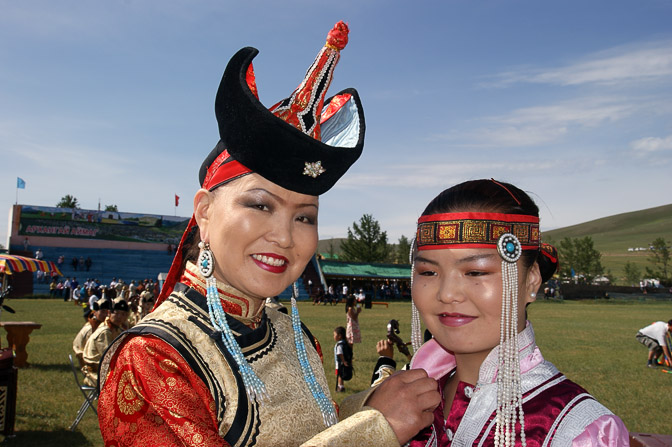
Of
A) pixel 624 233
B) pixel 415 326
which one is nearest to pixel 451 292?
pixel 415 326

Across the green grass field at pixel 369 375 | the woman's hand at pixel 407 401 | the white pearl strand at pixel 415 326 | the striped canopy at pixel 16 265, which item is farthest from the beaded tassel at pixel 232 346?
the striped canopy at pixel 16 265

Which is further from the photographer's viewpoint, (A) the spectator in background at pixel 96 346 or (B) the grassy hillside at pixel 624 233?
(B) the grassy hillside at pixel 624 233

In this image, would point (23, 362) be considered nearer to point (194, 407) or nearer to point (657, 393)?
point (194, 407)

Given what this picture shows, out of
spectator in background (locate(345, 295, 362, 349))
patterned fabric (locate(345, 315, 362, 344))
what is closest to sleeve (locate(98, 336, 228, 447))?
spectator in background (locate(345, 295, 362, 349))

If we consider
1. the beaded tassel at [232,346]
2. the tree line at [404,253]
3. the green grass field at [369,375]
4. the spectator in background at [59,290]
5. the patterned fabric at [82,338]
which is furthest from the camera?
the tree line at [404,253]

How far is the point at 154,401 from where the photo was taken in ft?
5.60

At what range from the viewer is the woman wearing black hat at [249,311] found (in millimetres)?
1757

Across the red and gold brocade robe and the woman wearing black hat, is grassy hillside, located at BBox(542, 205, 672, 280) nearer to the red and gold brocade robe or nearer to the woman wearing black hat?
the woman wearing black hat

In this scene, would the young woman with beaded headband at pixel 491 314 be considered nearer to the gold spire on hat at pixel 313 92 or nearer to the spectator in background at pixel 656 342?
the gold spire on hat at pixel 313 92

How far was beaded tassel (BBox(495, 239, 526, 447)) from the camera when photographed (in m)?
2.11

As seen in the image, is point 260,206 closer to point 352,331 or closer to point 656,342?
point 352,331

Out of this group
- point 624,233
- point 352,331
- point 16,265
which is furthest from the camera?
point 624,233

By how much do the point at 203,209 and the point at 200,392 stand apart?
0.78 m

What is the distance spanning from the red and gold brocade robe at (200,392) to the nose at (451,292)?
592 millimetres
